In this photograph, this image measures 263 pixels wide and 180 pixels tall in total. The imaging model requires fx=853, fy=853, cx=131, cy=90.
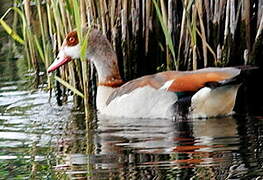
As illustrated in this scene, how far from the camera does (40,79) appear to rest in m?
9.41

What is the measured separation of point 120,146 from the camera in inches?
253

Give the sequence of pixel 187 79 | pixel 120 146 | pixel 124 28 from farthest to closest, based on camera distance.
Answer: pixel 124 28 < pixel 187 79 < pixel 120 146

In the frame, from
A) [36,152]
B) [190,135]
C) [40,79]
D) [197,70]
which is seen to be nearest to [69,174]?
[36,152]

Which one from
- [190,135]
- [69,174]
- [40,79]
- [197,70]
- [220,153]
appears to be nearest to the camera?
[69,174]

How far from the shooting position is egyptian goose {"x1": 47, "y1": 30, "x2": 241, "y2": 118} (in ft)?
24.0

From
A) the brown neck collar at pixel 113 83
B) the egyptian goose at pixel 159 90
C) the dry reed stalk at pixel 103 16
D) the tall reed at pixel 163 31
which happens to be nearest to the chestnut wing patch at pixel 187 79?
the egyptian goose at pixel 159 90

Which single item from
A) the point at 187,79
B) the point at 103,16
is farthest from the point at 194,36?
the point at 103,16

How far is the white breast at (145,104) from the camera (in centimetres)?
758

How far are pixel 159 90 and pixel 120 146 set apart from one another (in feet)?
4.25

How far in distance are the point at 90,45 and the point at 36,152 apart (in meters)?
2.35

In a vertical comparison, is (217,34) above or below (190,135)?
above

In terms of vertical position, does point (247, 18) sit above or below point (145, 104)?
above

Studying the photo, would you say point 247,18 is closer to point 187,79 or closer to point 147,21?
point 187,79

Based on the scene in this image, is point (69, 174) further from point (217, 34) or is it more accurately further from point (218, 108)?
point (217, 34)
